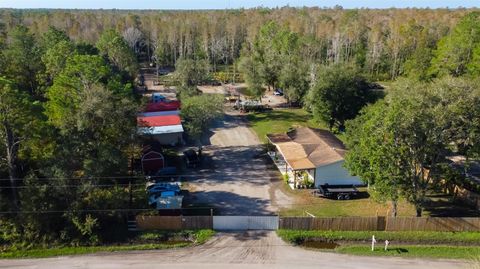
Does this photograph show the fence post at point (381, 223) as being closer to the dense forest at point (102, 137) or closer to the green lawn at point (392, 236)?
the green lawn at point (392, 236)

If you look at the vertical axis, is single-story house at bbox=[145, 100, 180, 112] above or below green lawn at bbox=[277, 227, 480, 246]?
above

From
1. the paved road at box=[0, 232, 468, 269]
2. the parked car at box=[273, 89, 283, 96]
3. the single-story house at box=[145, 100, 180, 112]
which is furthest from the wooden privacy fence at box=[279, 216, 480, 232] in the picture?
the parked car at box=[273, 89, 283, 96]

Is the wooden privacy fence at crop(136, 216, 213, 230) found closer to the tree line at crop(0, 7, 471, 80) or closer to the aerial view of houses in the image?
the aerial view of houses

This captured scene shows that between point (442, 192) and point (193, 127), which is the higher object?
point (193, 127)

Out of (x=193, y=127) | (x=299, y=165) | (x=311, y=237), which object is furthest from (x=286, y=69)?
(x=311, y=237)

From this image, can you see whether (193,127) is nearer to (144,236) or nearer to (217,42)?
(144,236)
